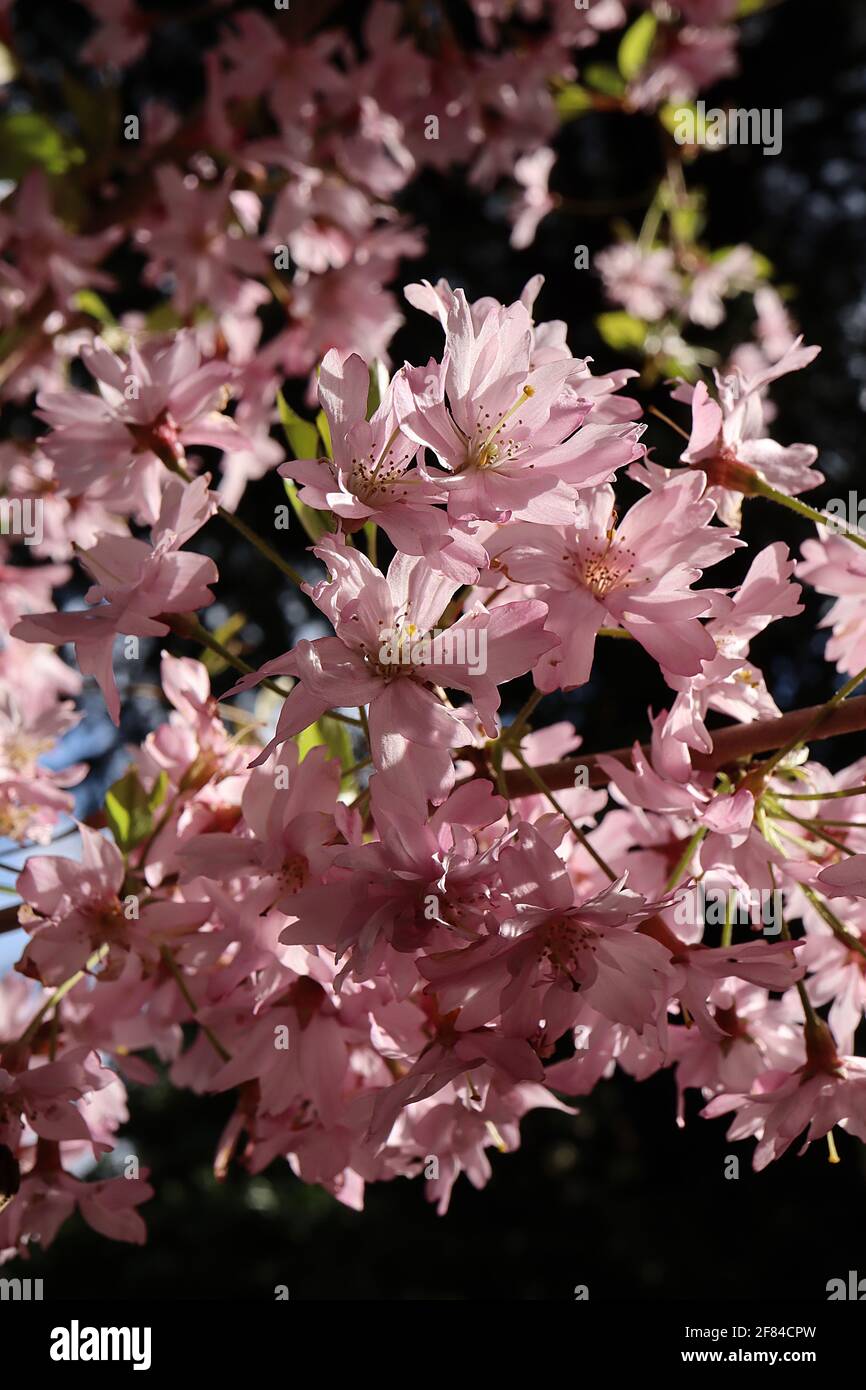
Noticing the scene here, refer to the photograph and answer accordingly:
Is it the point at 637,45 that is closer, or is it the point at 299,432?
the point at 299,432

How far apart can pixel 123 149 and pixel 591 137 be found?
226cm

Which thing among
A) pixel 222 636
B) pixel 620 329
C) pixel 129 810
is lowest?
pixel 129 810

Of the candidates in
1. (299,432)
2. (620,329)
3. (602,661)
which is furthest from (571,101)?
(299,432)

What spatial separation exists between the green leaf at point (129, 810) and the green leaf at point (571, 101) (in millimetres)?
1974

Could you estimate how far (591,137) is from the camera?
3.95 m

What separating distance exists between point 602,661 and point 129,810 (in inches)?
85.1

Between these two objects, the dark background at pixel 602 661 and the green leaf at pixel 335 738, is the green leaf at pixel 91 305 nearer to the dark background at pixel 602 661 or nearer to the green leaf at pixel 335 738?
the dark background at pixel 602 661

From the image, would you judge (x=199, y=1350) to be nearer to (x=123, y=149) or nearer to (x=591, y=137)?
(x=123, y=149)

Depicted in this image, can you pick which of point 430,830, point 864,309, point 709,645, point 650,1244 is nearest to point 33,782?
point 430,830

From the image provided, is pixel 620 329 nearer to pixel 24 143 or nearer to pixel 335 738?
pixel 24 143

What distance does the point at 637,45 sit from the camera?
7.77 feet

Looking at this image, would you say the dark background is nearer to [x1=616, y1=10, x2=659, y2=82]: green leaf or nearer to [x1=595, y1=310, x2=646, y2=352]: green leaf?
[x1=595, y1=310, x2=646, y2=352]: green leaf

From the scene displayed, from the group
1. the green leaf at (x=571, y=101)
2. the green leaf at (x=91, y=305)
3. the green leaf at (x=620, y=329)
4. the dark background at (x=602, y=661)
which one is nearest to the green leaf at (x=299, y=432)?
the green leaf at (x=91, y=305)

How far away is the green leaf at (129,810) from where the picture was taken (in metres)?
0.91
